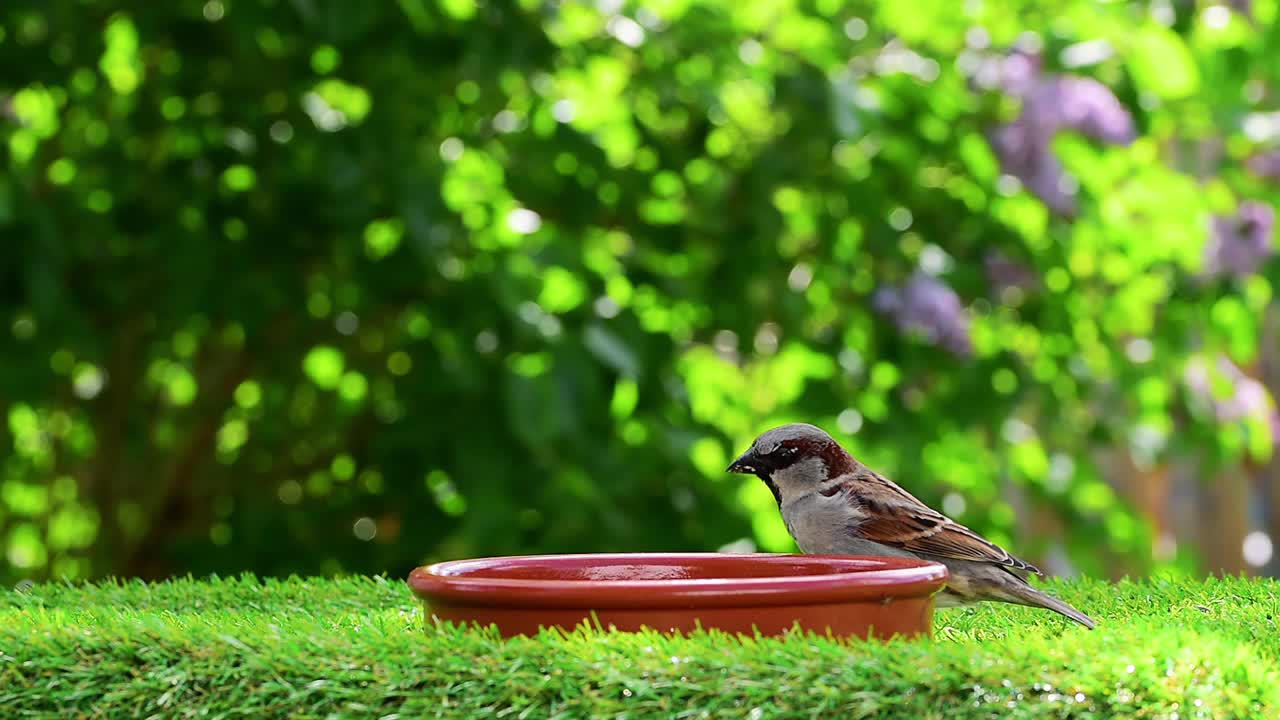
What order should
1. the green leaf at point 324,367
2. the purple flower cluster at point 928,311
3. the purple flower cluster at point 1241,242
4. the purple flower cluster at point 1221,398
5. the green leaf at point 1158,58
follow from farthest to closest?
the purple flower cluster at point 1221,398 < the green leaf at point 324,367 < the purple flower cluster at point 1241,242 < the purple flower cluster at point 928,311 < the green leaf at point 1158,58

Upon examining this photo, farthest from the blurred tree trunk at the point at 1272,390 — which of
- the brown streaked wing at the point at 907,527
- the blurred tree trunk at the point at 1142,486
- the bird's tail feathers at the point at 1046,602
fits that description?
the bird's tail feathers at the point at 1046,602

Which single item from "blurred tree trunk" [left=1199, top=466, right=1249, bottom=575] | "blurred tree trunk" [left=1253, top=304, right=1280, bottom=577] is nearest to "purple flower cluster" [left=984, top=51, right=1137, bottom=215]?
"blurred tree trunk" [left=1253, top=304, right=1280, bottom=577]

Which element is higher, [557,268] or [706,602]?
[557,268]

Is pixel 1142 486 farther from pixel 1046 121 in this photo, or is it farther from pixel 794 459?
pixel 794 459

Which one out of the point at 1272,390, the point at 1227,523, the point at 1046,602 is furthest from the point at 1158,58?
the point at 1227,523

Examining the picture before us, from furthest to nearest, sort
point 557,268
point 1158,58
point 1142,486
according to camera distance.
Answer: point 1142,486
point 1158,58
point 557,268

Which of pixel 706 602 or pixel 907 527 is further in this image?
pixel 907 527

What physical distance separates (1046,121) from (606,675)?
3.96m

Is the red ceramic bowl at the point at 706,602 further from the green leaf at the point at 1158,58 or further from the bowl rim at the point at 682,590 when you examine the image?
the green leaf at the point at 1158,58

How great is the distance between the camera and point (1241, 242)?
17.5 feet

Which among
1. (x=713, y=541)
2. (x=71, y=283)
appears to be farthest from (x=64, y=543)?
(x=713, y=541)

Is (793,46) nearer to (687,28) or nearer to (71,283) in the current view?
(687,28)

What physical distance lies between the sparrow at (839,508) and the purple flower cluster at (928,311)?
88.2 inches

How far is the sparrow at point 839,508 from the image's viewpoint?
2814 millimetres
